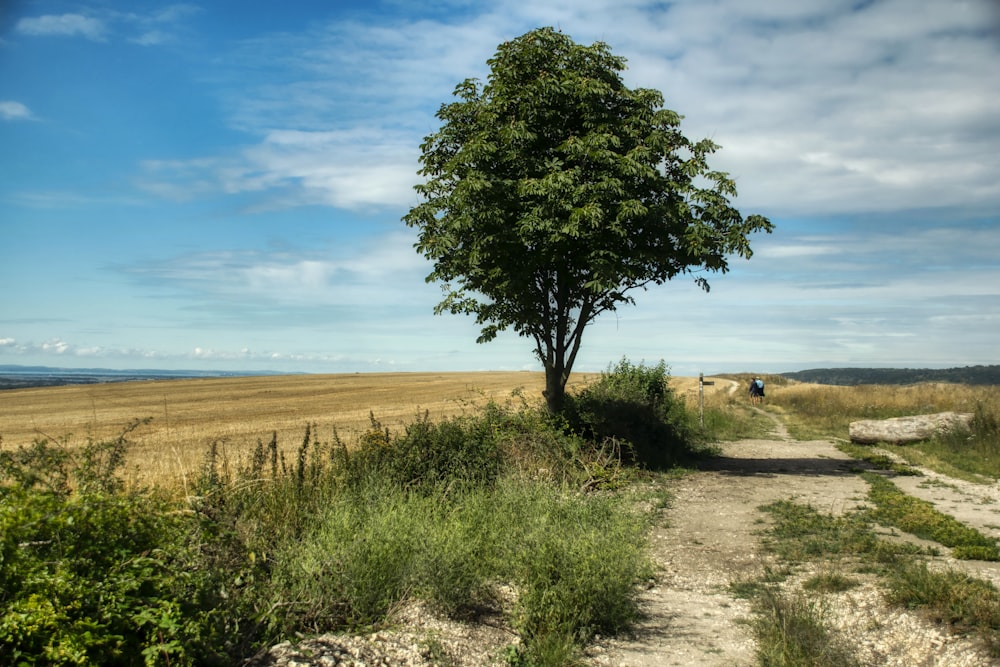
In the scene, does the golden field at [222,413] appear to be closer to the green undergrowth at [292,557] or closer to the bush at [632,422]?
the bush at [632,422]

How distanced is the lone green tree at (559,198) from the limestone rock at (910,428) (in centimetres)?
927

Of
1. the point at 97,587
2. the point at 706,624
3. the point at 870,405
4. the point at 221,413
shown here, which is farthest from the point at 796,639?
the point at 221,413

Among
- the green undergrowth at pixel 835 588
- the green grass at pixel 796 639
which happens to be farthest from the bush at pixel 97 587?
the green undergrowth at pixel 835 588

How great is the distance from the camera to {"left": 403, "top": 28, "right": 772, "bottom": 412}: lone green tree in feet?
46.0

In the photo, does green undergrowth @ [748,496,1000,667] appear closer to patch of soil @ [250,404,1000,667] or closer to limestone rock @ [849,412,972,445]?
patch of soil @ [250,404,1000,667]

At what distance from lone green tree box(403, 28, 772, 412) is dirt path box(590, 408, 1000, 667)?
4.67m

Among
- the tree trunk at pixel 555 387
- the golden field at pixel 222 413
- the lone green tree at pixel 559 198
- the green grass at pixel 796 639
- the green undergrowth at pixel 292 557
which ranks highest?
the lone green tree at pixel 559 198

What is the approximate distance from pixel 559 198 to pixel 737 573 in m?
8.23

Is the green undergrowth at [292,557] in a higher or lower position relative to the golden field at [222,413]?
higher

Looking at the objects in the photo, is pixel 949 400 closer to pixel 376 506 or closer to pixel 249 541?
pixel 376 506

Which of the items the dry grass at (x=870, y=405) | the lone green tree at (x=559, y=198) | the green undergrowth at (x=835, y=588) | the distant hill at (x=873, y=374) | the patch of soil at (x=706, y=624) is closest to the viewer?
the patch of soil at (x=706, y=624)

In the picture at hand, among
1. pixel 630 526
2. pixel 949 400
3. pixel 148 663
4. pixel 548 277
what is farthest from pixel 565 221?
pixel 949 400

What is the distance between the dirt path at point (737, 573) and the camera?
5285 millimetres

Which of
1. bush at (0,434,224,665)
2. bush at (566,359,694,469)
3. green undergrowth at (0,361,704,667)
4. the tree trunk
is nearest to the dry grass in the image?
bush at (566,359,694,469)
